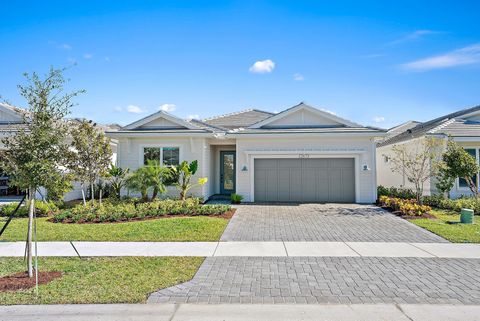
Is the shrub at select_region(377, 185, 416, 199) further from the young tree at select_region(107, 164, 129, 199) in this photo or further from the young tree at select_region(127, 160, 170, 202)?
the young tree at select_region(107, 164, 129, 199)

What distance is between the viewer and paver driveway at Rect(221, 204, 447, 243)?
330 inches

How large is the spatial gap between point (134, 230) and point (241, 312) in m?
6.04

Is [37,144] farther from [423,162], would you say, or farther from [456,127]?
[456,127]

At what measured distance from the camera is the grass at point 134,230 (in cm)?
823

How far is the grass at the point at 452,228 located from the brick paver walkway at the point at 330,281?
2.11 m

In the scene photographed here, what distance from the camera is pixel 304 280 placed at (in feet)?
17.1

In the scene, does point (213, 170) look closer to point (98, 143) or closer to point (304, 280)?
point (98, 143)

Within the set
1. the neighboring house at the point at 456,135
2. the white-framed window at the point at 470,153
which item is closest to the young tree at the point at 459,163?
the neighboring house at the point at 456,135

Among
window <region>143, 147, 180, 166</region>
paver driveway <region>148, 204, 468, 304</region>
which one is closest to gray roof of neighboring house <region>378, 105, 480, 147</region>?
paver driveway <region>148, 204, 468, 304</region>

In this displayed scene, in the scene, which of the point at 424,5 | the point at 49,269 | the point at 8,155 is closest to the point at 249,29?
the point at 424,5

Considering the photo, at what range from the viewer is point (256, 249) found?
723cm

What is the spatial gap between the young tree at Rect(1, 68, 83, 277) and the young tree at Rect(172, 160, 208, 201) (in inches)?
316

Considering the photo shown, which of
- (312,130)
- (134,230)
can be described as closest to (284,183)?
(312,130)

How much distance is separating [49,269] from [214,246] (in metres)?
3.62
